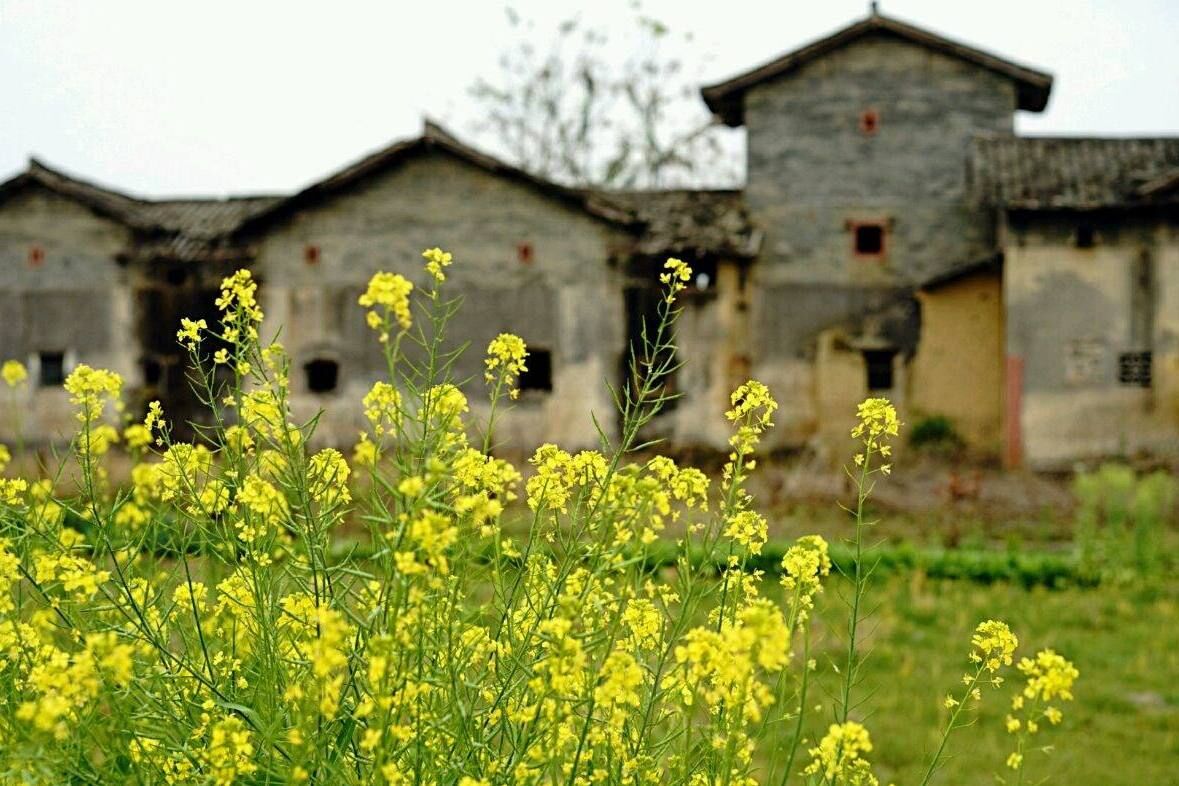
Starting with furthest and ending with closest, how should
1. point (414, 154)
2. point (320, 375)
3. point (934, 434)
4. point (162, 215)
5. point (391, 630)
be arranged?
1. point (162, 215)
2. point (320, 375)
3. point (414, 154)
4. point (934, 434)
5. point (391, 630)

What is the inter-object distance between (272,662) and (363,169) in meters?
18.6

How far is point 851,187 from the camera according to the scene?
20.8 metres

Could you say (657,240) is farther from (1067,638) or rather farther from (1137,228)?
(1067,638)

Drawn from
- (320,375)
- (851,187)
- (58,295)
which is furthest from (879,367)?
(58,295)

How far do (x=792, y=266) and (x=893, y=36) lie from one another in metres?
3.94

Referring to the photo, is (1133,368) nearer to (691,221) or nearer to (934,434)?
(934,434)

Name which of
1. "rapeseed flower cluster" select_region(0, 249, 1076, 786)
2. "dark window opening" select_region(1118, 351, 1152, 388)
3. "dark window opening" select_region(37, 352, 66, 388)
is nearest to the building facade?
"dark window opening" select_region(1118, 351, 1152, 388)

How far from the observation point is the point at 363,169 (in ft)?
68.4

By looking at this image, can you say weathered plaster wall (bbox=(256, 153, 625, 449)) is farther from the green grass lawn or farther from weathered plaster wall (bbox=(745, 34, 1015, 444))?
the green grass lawn

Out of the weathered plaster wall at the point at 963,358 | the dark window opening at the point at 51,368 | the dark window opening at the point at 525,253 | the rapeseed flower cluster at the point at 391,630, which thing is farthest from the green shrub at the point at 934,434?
the rapeseed flower cluster at the point at 391,630

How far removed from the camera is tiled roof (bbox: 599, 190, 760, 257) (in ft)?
65.1

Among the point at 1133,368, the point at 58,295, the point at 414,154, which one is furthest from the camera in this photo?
the point at 58,295

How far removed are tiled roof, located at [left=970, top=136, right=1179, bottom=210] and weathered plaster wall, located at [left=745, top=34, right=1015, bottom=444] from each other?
0.80 m

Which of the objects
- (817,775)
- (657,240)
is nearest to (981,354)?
(657,240)
